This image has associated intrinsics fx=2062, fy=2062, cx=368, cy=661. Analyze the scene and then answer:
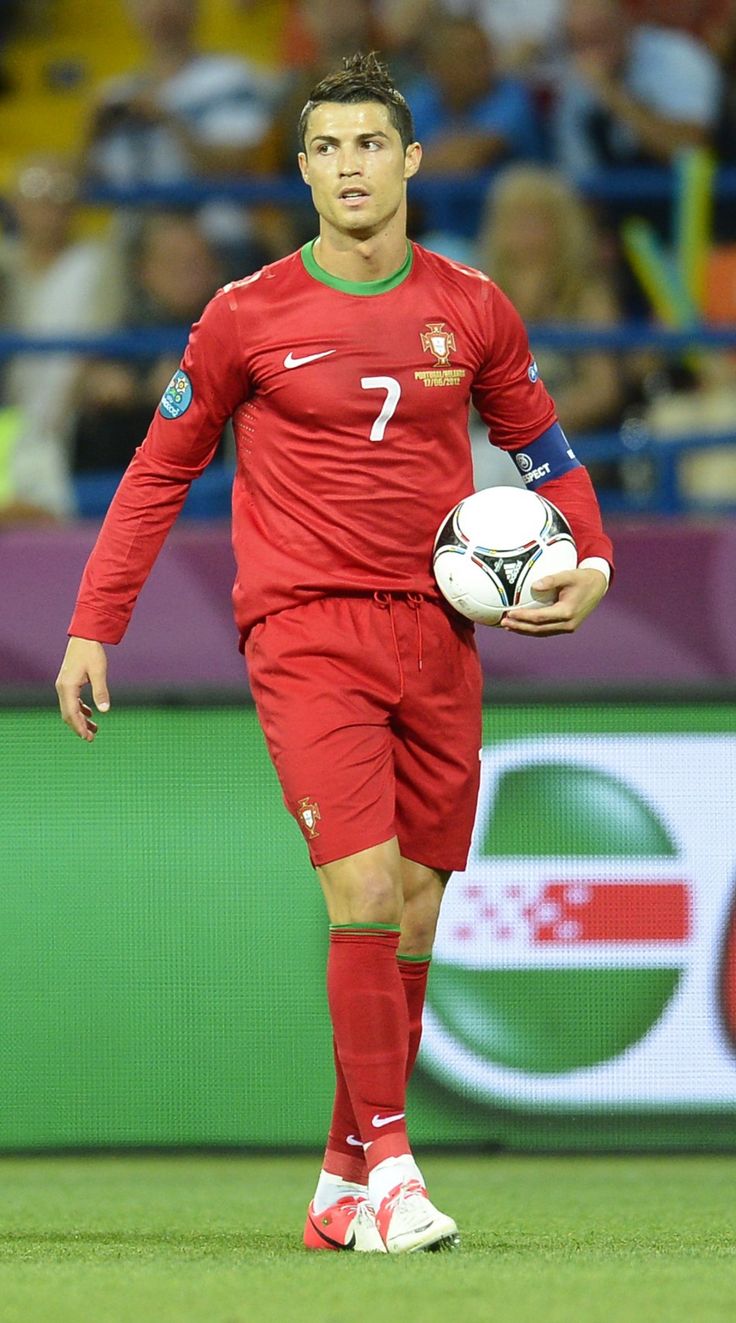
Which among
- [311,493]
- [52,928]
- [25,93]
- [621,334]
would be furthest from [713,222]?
[311,493]

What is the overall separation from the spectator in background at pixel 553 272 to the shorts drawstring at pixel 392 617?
4.21m

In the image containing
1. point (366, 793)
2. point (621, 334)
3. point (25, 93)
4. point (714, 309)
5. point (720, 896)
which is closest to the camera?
point (366, 793)

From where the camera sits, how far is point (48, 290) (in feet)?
29.6

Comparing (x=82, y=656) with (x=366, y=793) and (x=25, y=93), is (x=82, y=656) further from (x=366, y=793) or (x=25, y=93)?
(x=25, y=93)

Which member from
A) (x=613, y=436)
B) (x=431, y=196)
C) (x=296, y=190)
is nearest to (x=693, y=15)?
(x=431, y=196)

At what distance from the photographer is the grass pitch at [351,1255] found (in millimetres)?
3004

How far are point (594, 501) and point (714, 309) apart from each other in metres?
5.20

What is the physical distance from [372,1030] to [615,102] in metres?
6.67

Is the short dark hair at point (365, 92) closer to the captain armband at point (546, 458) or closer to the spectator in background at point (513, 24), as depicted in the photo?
the captain armband at point (546, 458)

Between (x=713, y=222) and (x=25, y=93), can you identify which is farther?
(x=25, y=93)

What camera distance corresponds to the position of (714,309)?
9.18 metres

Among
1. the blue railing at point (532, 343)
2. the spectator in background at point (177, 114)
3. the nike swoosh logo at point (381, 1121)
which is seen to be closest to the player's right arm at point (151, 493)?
the nike swoosh logo at point (381, 1121)

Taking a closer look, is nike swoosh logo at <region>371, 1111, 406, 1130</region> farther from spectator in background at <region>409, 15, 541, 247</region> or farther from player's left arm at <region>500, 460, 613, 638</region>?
spectator in background at <region>409, 15, 541, 247</region>

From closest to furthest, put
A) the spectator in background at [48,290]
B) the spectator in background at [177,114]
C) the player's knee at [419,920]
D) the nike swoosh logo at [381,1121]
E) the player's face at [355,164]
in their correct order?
the nike swoosh logo at [381,1121] < the player's face at [355,164] < the player's knee at [419,920] < the spectator in background at [48,290] < the spectator in background at [177,114]
